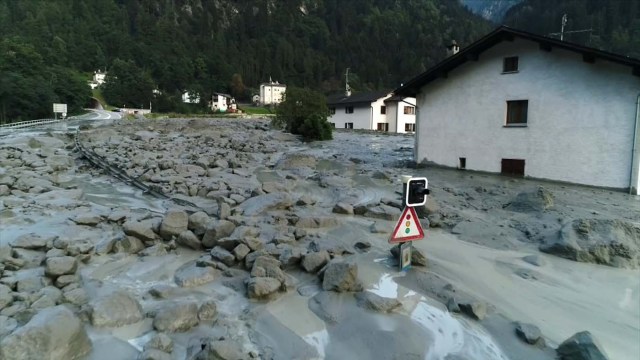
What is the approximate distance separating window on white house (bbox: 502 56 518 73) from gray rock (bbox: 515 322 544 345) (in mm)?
15665

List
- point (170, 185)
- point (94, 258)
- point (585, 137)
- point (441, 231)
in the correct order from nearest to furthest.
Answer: point (94, 258) < point (441, 231) < point (170, 185) < point (585, 137)

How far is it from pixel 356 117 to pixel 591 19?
286 feet

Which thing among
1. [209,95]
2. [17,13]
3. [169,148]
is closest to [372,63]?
[209,95]

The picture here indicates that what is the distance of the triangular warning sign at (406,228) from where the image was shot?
653 cm

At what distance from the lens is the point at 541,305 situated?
20.6 feet

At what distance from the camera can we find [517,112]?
18.4 meters

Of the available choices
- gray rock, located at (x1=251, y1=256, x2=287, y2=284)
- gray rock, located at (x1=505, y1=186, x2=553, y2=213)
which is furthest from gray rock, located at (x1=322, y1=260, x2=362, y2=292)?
gray rock, located at (x1=505, y1=186, x2=553, y2=213)

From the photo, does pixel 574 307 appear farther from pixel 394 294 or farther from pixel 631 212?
pixel 631 212

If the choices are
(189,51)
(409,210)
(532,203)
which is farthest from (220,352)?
(189,51)

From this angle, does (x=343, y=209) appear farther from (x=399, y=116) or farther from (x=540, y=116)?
(x=399, y=116)

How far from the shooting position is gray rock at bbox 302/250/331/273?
21.9 feet

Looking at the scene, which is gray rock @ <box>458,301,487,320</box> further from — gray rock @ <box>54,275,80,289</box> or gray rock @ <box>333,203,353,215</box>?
gray rock @ <box>54,275,80,289</box>

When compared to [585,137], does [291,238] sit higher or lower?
lower

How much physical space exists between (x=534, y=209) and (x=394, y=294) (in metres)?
7.07
